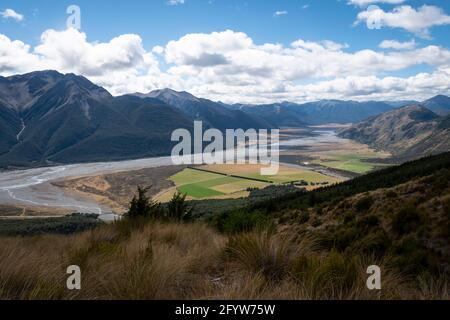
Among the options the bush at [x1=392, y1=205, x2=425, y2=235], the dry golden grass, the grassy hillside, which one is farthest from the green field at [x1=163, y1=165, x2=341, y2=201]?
the dry golden grass

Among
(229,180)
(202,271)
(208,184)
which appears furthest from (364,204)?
(229,180)

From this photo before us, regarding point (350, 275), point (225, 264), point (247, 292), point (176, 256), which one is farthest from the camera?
point (225, 264)

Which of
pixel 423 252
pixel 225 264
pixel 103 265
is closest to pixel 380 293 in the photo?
pixel 225 264

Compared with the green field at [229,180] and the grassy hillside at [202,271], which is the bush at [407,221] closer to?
the grassy hillside at [202,271]

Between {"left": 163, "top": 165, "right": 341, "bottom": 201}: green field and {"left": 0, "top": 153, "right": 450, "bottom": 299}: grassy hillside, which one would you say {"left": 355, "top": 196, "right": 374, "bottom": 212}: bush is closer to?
{"left": 0, "top": 153, "right": 450, "bottom": 299}: grassy hillside

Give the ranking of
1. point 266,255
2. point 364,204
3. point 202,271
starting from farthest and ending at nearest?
point 364,204, point 202,271, point 266,255

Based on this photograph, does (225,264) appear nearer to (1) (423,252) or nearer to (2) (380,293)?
(2) (380,293)

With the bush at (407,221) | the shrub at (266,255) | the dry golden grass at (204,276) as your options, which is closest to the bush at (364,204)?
the bush at (407,221)

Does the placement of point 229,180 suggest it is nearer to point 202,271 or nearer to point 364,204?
point 364,204
